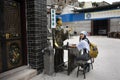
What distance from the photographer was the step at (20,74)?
16.9ft

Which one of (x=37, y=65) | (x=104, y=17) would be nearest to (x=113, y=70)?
(x=37, y=65)

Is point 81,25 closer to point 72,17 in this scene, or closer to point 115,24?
point 72,17

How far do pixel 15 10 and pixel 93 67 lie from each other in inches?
147

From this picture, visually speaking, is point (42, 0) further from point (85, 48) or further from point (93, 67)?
point (93, 67)

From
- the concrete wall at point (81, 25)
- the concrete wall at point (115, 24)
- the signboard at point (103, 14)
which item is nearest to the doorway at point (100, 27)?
the concrete wall at point (81, 25)

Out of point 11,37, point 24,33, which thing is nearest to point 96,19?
point 24,33

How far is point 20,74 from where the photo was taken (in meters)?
5.53

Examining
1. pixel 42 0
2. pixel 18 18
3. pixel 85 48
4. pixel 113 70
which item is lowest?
pixel 113 70

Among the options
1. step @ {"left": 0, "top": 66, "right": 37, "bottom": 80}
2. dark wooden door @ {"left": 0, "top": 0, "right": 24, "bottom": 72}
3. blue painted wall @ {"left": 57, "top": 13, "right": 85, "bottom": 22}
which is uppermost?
blue painted wall @ {"left": 57, "top": 13, "right": 85, "bottom": 22}

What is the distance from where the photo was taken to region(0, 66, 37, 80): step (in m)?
5.16

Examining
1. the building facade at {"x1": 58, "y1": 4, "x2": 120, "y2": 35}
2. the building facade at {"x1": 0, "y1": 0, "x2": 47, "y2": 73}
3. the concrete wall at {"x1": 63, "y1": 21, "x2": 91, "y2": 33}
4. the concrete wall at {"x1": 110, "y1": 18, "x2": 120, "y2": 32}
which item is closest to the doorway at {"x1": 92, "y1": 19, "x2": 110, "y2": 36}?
the building facade at {"x1": 58, "y1": 4, "x2": 120, "y2": 35}

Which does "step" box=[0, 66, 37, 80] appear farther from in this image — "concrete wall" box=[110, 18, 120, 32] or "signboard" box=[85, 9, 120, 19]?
"concrete wall" box=[110, 18, 120, 32]

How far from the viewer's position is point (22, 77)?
212 inches

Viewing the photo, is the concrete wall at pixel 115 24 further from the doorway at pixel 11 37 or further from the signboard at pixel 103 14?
the doorway at pixel 11 37
